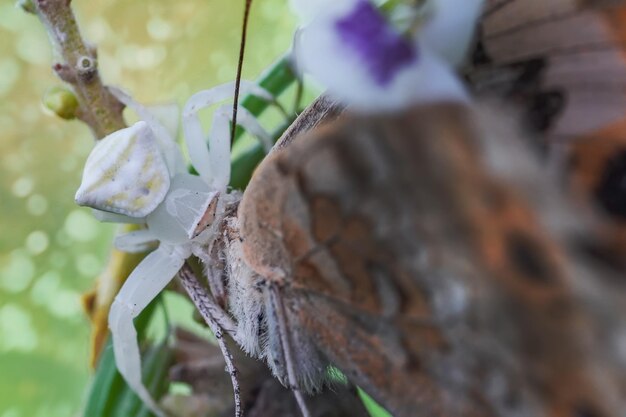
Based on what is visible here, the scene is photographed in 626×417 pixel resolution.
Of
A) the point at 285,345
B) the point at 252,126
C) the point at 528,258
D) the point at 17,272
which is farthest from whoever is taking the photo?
the point at 17,272

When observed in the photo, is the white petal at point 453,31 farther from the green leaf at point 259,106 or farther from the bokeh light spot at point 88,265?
the bokeh light spot at point 88,265

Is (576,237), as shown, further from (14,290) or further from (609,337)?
(14,290)

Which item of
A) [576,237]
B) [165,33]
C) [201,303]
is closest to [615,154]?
[576,237]

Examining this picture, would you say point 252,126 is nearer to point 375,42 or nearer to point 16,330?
point 375,42

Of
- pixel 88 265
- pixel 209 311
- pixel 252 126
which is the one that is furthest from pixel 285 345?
pixel 88 265

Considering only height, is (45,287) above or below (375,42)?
below

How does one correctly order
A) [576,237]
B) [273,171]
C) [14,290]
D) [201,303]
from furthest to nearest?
1. [14,290]
2. [201,303]
3. [273,171]
4. [576,237]

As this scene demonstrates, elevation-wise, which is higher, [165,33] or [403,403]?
[165,33]

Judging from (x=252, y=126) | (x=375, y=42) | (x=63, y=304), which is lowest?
(x=63, y=304)
